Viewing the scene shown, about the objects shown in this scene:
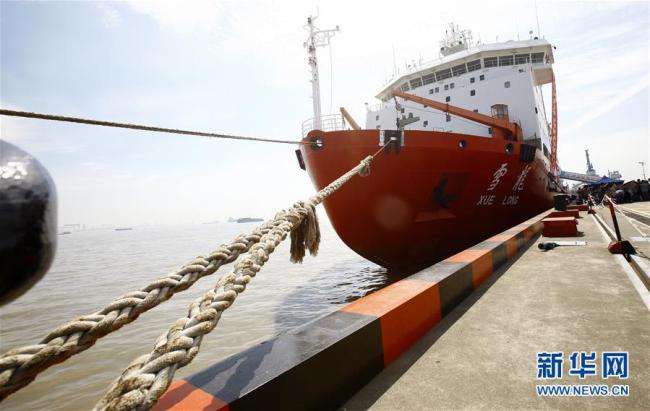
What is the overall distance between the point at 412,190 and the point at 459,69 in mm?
10396

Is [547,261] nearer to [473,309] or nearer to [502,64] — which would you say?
[473,309]

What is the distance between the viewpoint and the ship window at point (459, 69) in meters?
14.6

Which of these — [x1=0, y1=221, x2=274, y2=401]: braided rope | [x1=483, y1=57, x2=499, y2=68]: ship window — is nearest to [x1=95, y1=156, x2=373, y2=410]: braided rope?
[x1=0, y1=221, x2=274, y2=401]: braided rope

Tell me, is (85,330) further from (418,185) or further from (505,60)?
(505,60)

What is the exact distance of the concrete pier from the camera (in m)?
1.65

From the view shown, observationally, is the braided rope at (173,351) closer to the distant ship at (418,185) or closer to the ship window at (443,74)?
the distant ship at (418,185)

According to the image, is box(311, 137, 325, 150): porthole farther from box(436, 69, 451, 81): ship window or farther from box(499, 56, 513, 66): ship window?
box(499, 56, 513, 66): ship window

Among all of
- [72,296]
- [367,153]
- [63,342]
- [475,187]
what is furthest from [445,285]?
[72,296]

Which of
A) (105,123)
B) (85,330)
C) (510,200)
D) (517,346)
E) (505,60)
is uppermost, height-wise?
(505,60)

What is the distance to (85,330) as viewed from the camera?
1063 millimetres

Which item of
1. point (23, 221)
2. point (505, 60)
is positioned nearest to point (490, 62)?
point (505, 60)

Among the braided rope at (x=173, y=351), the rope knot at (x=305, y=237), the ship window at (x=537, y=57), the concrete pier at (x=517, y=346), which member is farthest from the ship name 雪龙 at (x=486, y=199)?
the ship window at (x=537, y=57)

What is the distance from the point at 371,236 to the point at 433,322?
15.5ft

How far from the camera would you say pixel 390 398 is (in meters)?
1.69
